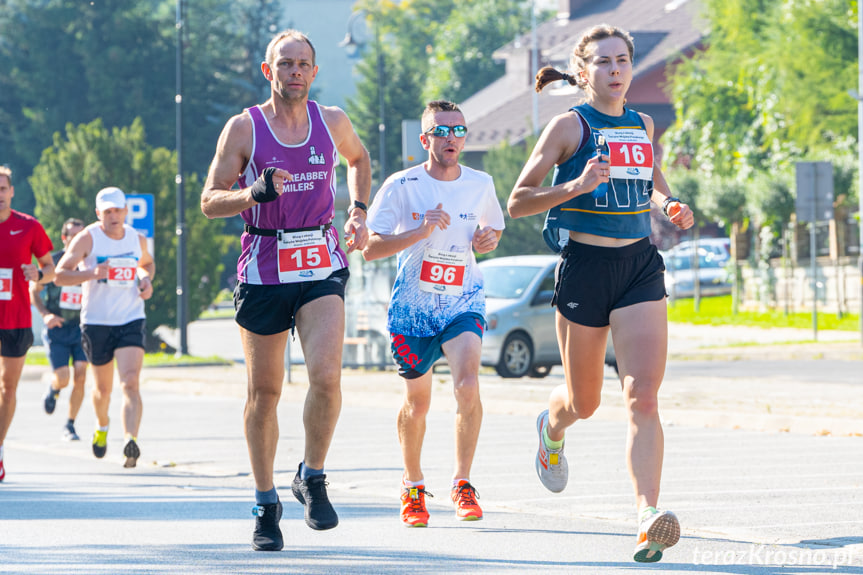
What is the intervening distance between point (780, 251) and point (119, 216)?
94.2 feet

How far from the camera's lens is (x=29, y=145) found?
59625 millimetres

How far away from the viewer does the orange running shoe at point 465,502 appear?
7883mm

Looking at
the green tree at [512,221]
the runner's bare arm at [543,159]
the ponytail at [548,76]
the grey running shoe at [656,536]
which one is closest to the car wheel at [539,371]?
the ponytail at [548,76]

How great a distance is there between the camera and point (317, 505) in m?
7.00

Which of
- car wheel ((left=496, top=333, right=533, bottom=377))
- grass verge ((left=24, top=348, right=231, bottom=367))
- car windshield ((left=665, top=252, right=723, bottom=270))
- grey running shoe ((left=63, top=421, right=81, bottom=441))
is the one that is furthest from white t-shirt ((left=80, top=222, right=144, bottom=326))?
car windshield ((left=665, top=252, right=723, bottom=270))

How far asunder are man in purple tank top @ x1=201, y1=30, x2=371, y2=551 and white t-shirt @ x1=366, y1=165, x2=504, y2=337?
0.94 metres

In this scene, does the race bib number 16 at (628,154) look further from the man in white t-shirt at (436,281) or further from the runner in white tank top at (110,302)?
the runner in white tank top at (110,302)

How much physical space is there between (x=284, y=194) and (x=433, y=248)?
125 centimetres

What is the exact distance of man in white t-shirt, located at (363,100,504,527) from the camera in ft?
25.9

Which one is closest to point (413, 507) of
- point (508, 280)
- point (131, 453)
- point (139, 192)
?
point (131, 453)

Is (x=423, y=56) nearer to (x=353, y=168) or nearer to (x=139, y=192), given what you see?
(x=139, y=192)

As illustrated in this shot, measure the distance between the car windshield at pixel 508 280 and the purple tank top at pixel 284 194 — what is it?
1434cm

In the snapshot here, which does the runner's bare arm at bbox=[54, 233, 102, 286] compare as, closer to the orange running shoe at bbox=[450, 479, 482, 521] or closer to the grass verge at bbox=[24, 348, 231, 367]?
the orange running shoe at bbox=[450, 479, 482, 521]

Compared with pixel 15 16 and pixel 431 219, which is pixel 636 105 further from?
pixel 431 219
